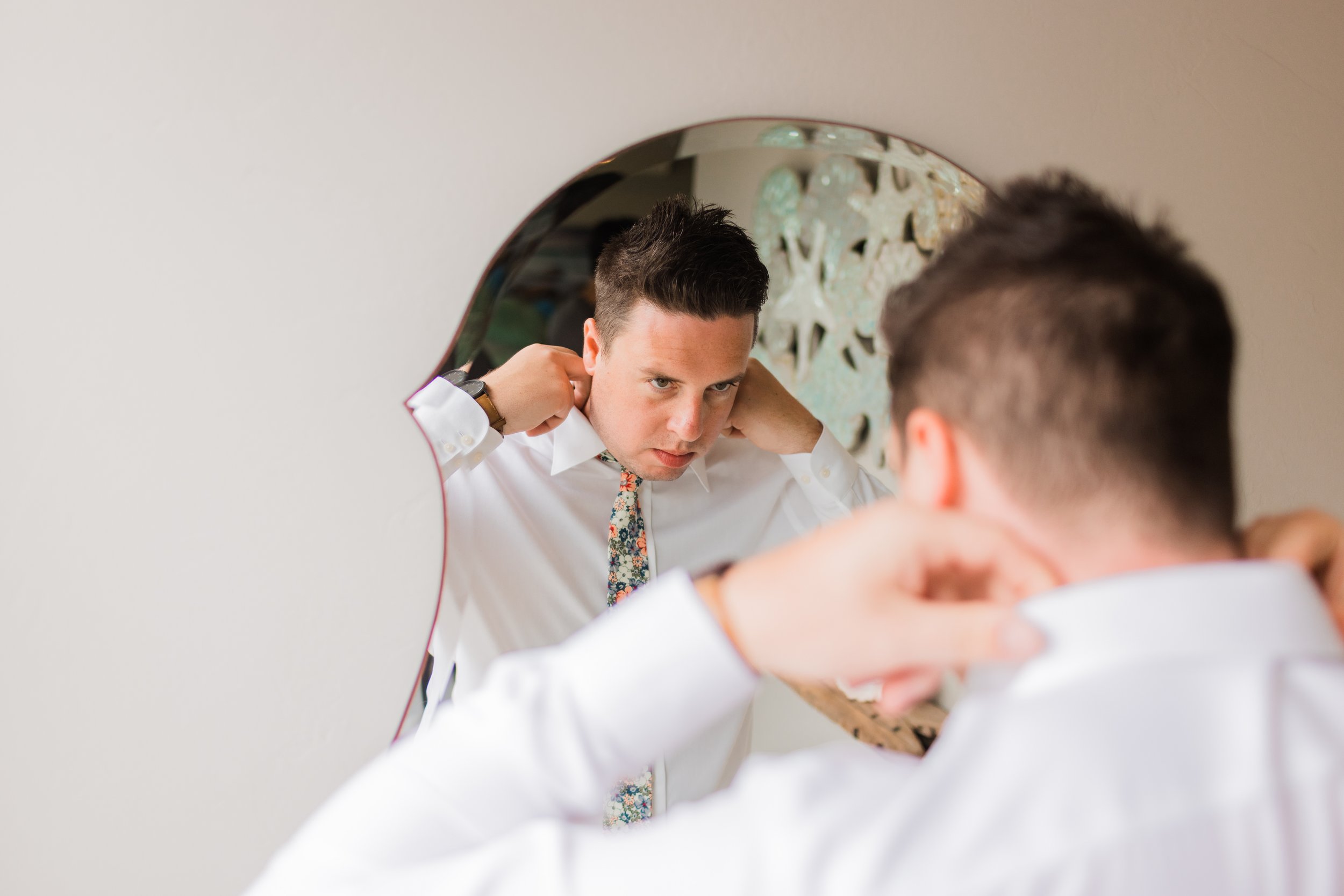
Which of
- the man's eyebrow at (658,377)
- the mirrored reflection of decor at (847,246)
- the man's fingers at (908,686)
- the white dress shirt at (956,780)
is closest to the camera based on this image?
the white dress shirt at (956,780)

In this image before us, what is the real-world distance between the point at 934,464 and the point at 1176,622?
6.3 inches

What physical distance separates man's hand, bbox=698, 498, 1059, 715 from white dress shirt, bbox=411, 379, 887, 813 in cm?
51

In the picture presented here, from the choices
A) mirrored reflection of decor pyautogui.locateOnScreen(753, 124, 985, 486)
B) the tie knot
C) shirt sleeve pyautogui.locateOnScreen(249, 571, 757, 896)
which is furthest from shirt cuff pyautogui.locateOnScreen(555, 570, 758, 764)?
mirrored reflection of decor pyautogui.locateOnScreen(753, 124, 985, 486)

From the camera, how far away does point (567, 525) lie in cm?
108

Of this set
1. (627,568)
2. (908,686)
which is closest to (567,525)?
(627,568)

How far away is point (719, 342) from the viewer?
1.03 metres

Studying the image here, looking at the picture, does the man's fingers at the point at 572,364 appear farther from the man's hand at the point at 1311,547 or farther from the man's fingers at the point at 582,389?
the man's hand at the point at 1311,547

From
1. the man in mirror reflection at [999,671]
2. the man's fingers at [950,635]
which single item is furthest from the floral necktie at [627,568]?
the man's fingers at [950,635]

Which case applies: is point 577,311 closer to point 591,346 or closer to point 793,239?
point 591,346

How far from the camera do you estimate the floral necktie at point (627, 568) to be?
41.7 inches

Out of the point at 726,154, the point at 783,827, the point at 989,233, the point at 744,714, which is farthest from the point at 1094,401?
the point at 726,154

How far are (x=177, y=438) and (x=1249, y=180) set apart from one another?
4.94ft

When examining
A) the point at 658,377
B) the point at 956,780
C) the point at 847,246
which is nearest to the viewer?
the point at 956,780

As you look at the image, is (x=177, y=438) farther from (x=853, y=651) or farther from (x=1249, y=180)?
(x=1249, y=180)
